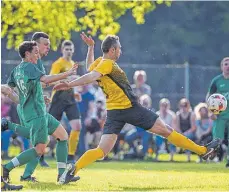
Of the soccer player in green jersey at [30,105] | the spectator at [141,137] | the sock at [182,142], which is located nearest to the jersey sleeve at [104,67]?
the soccer player in green jersey at [30,105]

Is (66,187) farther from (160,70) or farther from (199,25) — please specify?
(199,25)

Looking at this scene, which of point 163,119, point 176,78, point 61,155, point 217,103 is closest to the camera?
point 61,155

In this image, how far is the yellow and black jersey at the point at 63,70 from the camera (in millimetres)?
15852

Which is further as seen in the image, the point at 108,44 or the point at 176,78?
the point at 176,78

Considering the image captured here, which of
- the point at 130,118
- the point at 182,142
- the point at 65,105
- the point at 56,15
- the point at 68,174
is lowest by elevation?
the point at 68,174

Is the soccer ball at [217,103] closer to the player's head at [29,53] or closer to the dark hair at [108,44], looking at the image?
the dark hair at [108,44]

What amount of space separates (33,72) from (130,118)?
150 cm

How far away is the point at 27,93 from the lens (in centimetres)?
1166

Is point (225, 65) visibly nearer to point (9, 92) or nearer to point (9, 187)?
point (9, 92)

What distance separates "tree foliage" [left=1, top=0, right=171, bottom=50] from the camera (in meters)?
21.5

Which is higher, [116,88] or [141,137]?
[116,88]

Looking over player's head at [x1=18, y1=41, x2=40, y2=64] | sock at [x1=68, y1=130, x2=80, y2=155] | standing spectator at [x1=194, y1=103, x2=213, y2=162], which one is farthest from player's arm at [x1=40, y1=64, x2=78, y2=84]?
standing spectator at [x1=194, y1=103, x2=213, y2=162]

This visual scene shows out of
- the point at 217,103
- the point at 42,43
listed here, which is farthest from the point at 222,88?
the point at 42,43

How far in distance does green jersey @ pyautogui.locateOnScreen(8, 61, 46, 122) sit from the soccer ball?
351 cm
